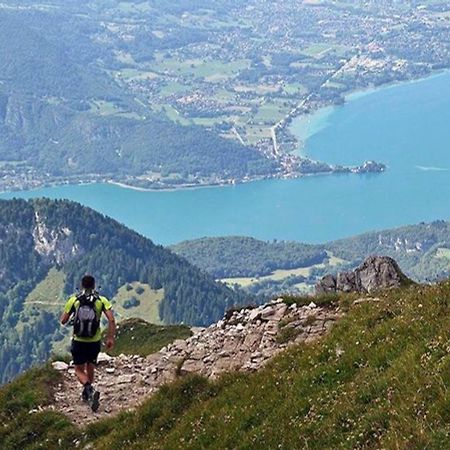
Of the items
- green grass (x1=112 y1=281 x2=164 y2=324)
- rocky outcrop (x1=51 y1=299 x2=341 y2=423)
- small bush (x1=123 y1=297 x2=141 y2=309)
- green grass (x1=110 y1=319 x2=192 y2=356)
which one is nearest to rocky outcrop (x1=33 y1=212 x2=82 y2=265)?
green grass (x1=112 y1=281 x2=164 y2=324)

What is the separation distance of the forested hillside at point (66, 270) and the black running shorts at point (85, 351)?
126 m

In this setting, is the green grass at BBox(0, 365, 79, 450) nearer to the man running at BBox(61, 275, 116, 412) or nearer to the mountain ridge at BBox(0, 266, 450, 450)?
the mountain ridge at BBox(0, 266, 450, 450)

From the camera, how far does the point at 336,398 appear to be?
11.9m

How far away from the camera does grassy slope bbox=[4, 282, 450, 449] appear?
1034cm

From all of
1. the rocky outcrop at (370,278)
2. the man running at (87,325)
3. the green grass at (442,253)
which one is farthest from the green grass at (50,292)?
the man running at (87,325)

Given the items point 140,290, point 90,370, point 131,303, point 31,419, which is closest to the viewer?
point 31,419

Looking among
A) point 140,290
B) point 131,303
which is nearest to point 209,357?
point 131,303

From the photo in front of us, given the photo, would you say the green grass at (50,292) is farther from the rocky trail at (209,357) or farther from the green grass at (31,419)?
the green grass at (31,419)

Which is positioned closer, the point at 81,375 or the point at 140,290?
the point at 81,375

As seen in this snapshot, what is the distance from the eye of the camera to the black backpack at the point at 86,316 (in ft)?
52.6

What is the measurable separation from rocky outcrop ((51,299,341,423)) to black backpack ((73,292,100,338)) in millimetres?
1748

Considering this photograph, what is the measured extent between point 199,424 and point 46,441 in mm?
4093

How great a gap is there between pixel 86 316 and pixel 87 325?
0.22m

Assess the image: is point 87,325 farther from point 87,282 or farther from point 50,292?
point 50,292
